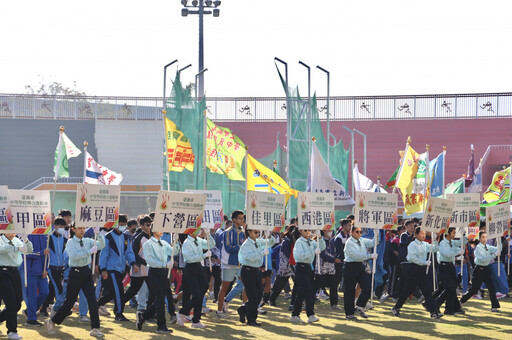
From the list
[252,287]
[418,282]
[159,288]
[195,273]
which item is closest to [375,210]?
[418,282]

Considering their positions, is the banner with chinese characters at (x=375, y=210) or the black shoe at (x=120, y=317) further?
the banner with chinese characters at (x=375, y=210)

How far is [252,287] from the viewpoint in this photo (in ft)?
47.9

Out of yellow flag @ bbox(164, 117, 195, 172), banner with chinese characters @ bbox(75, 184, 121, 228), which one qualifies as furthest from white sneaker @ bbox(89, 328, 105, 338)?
yellow flag @ bbox(164, 117, 195, 172)

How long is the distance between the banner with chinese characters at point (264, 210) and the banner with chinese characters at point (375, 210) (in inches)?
57.6

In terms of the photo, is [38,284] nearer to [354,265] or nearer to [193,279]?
[193,279]

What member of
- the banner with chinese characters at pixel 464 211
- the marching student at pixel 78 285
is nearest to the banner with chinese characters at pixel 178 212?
the marching student at pixel 78 285

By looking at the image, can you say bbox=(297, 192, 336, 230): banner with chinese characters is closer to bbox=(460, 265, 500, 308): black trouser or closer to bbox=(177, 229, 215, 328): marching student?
bbox=(177, 229, 215, 328): marching student

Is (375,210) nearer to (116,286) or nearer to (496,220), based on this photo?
(496,220)

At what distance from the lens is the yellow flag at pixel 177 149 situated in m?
23.1

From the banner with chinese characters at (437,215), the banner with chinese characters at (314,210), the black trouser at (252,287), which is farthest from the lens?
the banner with chinese characters at (437,215)

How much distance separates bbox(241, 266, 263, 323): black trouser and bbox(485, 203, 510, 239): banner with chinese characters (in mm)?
5481

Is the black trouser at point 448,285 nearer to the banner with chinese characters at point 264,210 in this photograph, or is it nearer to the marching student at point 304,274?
the marching student at point 304,274

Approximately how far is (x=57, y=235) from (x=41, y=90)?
56.7 metres

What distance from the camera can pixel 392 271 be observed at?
20.5 metres
